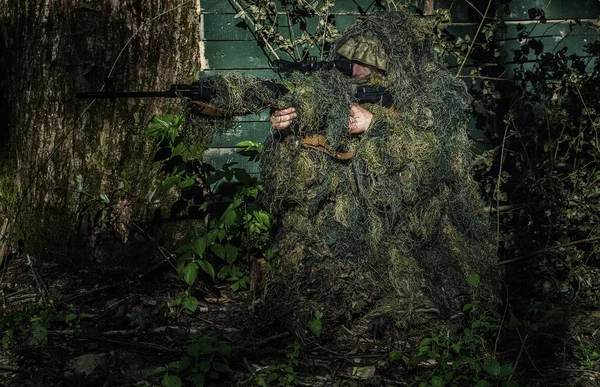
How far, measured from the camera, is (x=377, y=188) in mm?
4316

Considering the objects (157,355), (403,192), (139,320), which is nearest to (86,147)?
(139,320)

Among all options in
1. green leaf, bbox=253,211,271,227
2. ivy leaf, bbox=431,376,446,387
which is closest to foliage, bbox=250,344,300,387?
ivy leaf, bbox=431,376,446,387

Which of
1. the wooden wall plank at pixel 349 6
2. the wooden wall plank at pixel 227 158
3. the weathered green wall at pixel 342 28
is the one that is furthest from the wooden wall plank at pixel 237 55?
the wooden wall plank at pixel 227 158

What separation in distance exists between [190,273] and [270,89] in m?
1.19

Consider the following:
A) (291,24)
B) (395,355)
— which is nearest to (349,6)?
Answer: (291,24)

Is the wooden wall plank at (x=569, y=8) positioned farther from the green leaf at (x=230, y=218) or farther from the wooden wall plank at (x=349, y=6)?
the green leaf at (x=230, y=218)

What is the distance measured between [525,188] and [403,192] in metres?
1.50

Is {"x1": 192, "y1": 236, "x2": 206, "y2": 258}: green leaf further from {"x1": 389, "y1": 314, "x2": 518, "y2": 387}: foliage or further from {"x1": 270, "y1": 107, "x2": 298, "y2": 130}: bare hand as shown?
{"x1": 389, "y1": 314, "x2": 518, "y2": 387}: foliage

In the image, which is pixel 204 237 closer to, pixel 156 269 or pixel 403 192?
pixel 156 269

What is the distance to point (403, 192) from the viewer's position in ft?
14.2

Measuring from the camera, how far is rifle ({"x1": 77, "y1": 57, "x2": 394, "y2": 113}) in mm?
4203

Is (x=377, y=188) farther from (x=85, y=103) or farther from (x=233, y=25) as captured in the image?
(x=85, y=103)

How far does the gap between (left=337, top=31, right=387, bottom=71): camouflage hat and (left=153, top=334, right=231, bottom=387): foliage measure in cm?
179

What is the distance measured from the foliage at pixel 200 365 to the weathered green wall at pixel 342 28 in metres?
1.93
